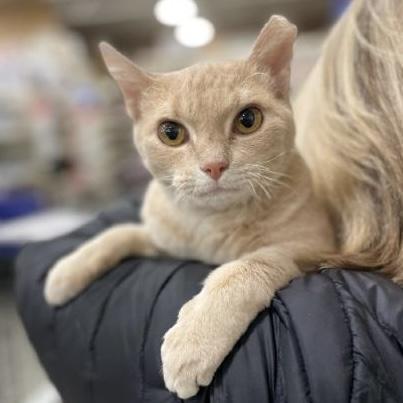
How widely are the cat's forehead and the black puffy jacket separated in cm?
25

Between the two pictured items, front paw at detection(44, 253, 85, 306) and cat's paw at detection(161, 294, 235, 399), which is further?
front paw at detection(44, 253, 85, 306)

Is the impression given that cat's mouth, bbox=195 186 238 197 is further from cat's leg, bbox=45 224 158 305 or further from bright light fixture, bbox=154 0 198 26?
bright light fixture, bbox=154 0 198 26

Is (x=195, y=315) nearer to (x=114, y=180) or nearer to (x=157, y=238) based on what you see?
(x=157, y=238)

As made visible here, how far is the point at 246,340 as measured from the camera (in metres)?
0.58

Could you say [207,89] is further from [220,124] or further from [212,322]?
[212,322]

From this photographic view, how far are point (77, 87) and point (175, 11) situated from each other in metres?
1.22

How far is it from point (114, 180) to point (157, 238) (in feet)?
9.76

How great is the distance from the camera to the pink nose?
0.74 meters

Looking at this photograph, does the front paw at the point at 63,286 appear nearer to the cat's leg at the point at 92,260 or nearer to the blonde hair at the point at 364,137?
the cat's leg at the point at 92,260

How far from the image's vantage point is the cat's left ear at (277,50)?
0.77 meters

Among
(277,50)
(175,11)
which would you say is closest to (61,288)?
(277,50)

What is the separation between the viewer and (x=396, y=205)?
0.69 m

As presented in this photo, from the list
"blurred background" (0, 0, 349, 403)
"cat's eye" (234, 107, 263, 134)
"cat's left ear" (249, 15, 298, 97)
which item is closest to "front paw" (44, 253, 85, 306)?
"cat's eye" (234, 107, 263, 134)

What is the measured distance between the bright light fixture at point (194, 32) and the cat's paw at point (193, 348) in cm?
423
